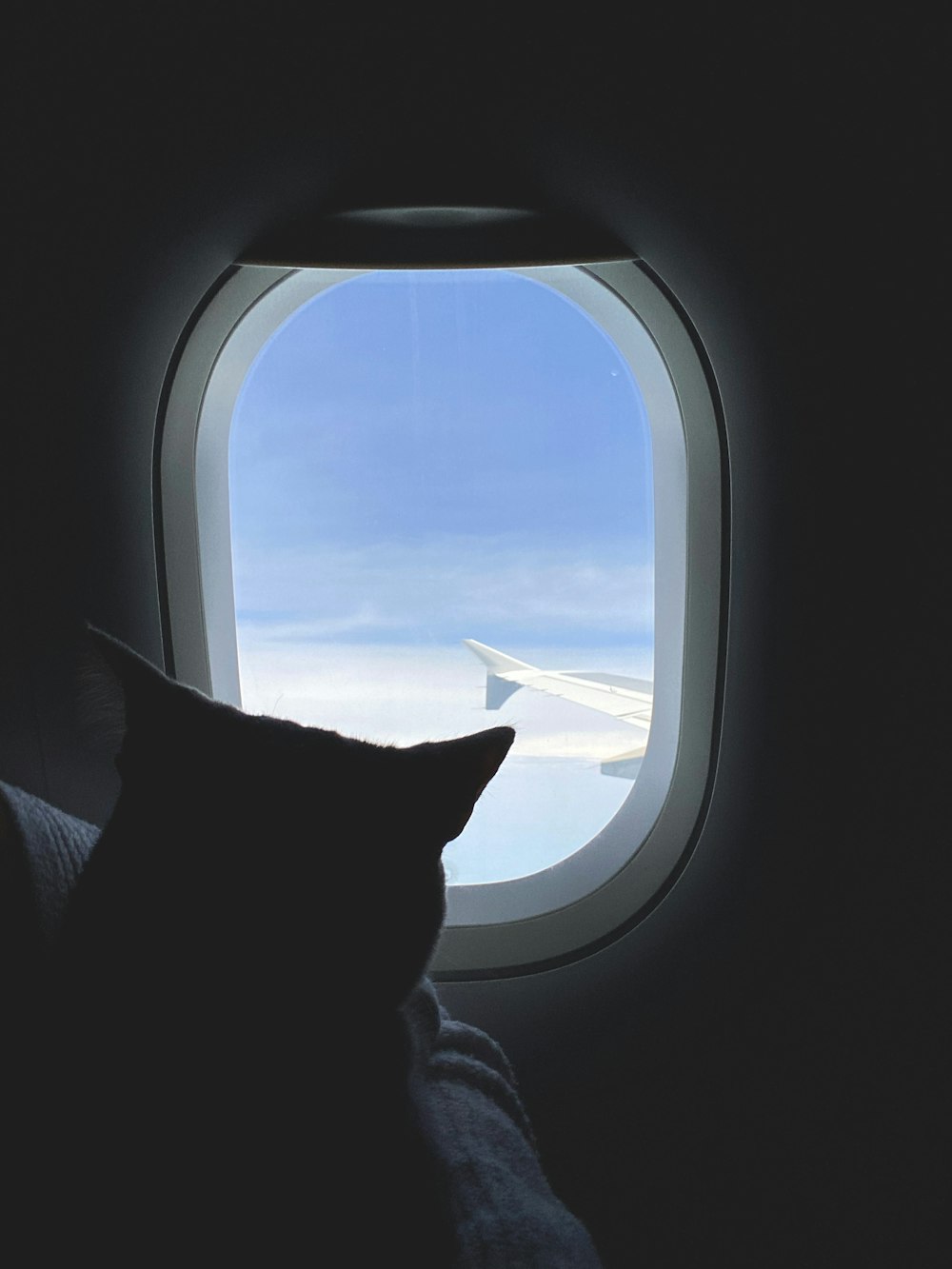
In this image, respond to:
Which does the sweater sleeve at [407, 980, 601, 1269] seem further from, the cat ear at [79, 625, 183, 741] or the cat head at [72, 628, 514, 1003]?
the cat ear at [79, 625, 183, 741]

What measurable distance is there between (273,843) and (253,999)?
0.31ft

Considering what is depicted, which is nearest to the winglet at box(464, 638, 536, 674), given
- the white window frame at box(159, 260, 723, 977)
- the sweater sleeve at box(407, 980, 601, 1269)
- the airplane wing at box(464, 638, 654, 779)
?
the airplane wing at box(464, 638, 654, 779)

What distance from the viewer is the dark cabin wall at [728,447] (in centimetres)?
85

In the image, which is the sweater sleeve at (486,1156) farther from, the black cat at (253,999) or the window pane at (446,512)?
the window pane at (446,512)

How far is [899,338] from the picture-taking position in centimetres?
91

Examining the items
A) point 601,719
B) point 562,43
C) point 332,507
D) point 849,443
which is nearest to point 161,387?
point 332,507

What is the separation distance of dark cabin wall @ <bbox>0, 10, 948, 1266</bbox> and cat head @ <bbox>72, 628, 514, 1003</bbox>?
0.44 meters

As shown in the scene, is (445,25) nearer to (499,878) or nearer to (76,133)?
(76,133)

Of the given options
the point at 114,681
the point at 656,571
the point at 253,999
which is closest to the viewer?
the point at 253,999

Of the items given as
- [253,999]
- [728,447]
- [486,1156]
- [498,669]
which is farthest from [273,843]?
[728,447]

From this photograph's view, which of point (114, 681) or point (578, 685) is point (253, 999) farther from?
point (578, 685)

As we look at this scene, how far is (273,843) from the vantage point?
1.86 feet

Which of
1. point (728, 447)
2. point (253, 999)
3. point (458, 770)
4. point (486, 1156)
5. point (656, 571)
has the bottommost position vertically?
point (486, 1156)

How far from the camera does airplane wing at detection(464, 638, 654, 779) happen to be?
1072mm
